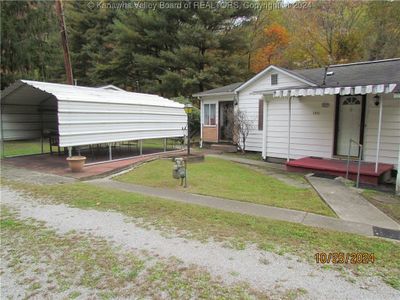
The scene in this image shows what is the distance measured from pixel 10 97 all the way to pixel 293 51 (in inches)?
809

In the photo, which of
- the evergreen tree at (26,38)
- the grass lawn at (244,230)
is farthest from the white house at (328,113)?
the evergreen tree at (26,38)

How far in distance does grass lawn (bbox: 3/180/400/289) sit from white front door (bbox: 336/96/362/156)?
6433 mm

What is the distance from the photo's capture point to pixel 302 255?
11.5ft

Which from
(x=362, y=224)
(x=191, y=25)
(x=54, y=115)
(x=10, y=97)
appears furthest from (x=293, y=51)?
(x=362, y=224)

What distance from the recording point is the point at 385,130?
8781 mm

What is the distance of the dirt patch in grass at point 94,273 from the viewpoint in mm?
2773

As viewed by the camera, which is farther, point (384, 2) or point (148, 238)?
point (384, 2)

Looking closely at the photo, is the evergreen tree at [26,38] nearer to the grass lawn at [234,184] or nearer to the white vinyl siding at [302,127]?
the grass lawn at [234,184]

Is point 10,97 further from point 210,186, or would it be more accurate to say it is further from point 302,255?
point 302,255

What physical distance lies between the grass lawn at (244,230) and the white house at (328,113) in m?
4.74

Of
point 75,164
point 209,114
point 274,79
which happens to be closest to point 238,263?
point 75,164

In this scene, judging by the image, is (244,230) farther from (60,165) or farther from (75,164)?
(60,165)

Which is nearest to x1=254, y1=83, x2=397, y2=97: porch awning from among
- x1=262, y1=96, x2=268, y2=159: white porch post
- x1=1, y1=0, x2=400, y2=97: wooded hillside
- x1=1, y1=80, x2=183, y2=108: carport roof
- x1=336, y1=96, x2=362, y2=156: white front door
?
x1=336, y1=96, x2=362, y2=156: white front door

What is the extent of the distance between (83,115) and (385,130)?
9.62 m
